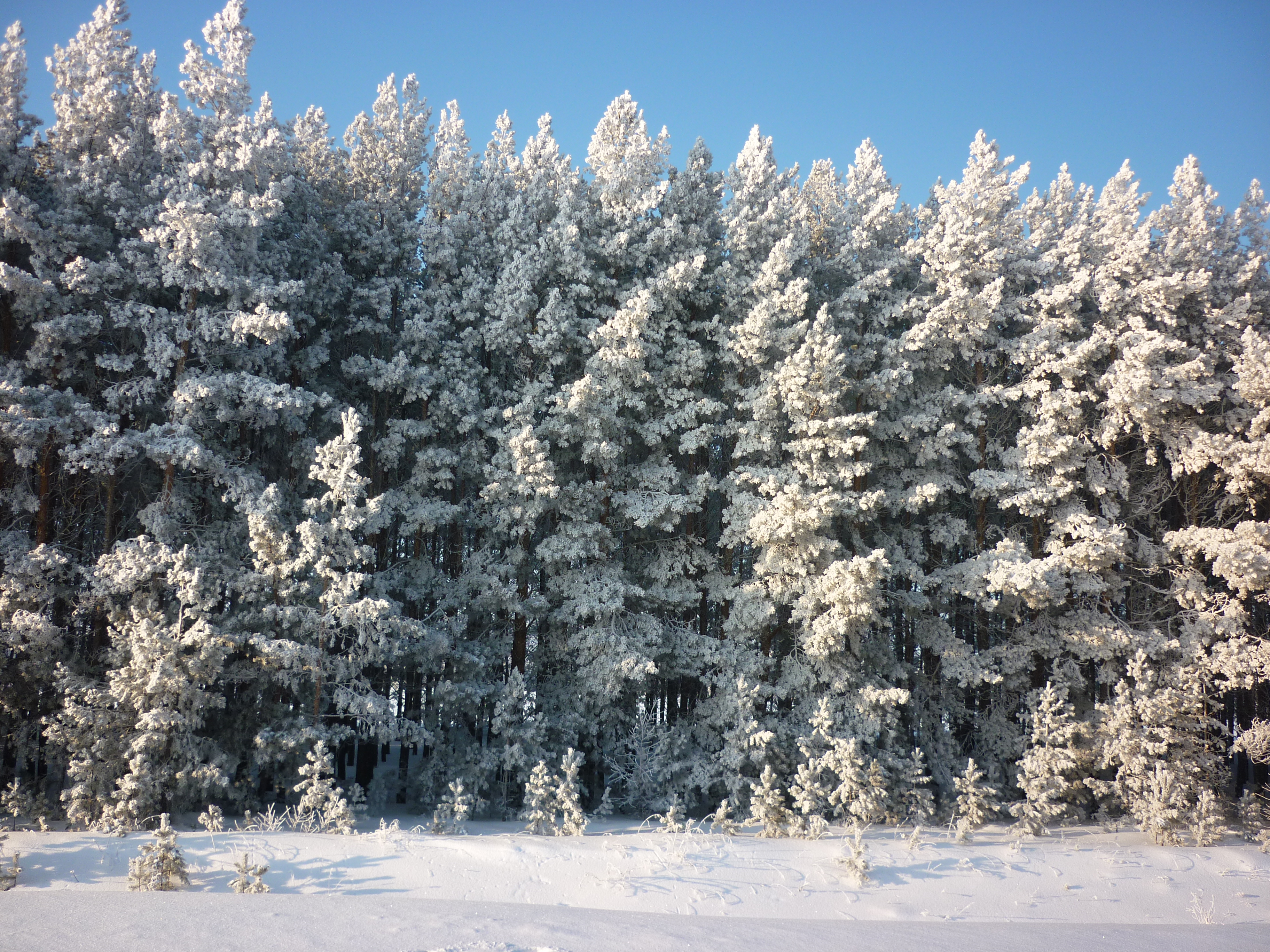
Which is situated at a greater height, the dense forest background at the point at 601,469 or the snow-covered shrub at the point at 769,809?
the dense forest background at the point at 601,469

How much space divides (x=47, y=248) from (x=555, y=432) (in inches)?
367

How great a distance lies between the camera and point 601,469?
55.5 feet

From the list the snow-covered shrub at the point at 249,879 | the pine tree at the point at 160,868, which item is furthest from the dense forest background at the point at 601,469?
the snow-covered shrub at the point at 249,879

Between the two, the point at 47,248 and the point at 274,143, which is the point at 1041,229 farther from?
the point at 47,248

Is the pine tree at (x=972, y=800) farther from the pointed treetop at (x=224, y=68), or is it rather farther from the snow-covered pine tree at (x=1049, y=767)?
the pointed treetop at (x=224, y=68)

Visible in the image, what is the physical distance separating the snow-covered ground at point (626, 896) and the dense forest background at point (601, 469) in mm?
2102

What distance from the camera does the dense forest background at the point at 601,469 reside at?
12609 millimetres

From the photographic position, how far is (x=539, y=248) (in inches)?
650

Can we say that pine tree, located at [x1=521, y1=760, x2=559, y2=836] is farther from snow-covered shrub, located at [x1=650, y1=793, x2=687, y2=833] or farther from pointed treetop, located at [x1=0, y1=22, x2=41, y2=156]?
pointed treetop, located at [x1=0, y1=22, x2=41, y2=156]

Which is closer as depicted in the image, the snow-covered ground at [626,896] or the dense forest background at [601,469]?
the snow-covered ground at [626,896]

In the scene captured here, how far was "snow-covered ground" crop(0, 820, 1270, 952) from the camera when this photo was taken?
21.6ft

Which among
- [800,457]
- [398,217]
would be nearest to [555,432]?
[800,457]

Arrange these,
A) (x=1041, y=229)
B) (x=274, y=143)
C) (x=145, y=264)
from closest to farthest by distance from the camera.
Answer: (x=145, y=264) → (x=274, y=143) → (x=1041, y=229)

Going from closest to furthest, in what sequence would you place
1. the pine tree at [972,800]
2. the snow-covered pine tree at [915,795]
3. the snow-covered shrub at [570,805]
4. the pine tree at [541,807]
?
the snow-covered shrub at [570,805] → the pine tree at [541,807] → the pine tree at [972,800] → the snow-covered pine tree at [915,795]
